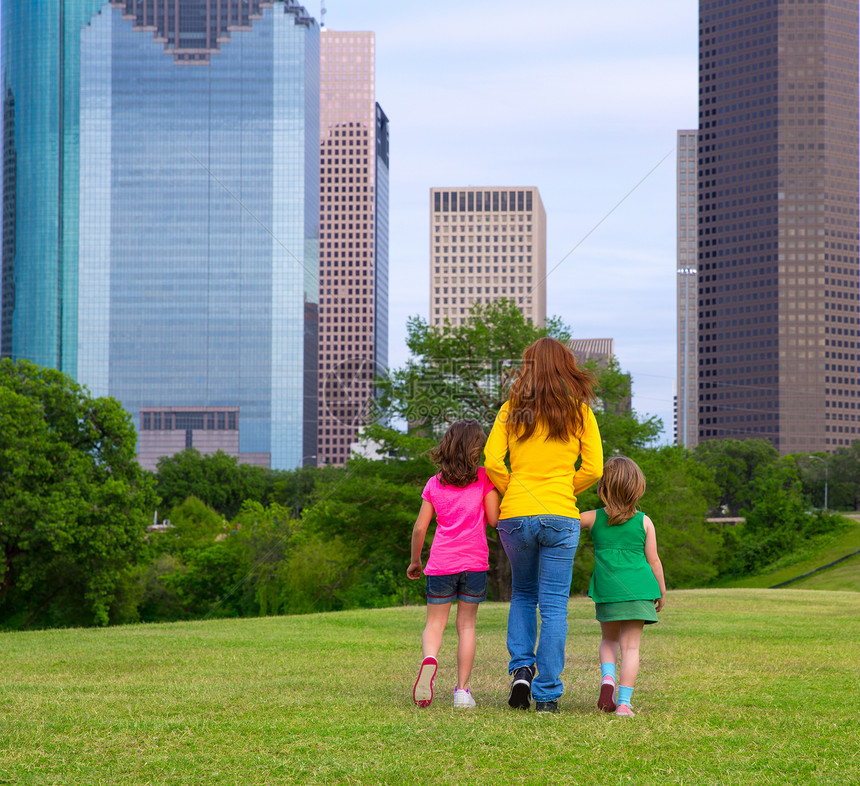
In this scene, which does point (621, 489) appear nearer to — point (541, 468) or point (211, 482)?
point (541, 468)

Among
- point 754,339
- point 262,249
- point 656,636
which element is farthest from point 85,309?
point 656,636

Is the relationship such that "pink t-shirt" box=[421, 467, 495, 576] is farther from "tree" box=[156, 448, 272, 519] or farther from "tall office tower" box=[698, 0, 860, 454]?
"tall office tower" box=[698, 0, 860, 454]

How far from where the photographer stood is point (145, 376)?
469 ft

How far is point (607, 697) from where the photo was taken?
5.29m

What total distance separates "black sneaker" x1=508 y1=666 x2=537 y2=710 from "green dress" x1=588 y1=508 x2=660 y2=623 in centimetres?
61

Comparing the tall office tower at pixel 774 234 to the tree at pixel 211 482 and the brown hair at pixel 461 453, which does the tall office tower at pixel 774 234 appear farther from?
the brown hair at pixel 461 453

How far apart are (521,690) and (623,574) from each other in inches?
37.7

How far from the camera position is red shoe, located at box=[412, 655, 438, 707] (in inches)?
211

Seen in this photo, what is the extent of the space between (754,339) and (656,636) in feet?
507

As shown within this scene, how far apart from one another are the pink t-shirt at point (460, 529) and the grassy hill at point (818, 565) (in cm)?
3963

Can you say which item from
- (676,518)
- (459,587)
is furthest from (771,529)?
(459,587)

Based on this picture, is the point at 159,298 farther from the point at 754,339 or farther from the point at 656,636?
the point at 656,636

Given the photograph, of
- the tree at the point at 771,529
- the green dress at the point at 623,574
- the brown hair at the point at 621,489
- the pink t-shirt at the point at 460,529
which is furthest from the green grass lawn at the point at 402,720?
the tree at the point at 771,529

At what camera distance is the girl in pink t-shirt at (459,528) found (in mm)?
5770
